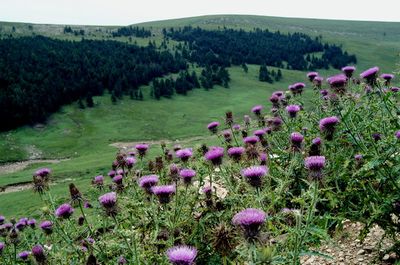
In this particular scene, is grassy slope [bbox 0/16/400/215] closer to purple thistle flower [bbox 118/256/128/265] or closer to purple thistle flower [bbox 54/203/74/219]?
purple thistle flower [bbox 54/203/74/219]

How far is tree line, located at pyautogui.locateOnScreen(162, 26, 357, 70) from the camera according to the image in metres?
153

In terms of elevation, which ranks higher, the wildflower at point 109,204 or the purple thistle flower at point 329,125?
the purple thistle flower at point 329,125

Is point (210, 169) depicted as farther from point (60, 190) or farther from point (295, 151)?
point (60, 190)

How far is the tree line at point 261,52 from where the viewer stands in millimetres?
153375

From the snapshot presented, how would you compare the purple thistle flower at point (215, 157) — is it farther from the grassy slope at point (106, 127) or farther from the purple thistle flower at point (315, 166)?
the grassy slope at point (106, 127)

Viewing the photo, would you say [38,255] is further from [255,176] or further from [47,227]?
[255,176]

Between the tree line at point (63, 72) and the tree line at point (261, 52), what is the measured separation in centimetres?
1845

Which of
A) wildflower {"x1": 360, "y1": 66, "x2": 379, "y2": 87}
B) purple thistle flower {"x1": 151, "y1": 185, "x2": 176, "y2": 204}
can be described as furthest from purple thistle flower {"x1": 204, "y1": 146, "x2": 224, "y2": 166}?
wildflower {"x1": 360, "y1": 66, "x2": 379, "y2": 87}

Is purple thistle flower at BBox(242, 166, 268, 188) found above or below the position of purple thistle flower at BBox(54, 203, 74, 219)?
above

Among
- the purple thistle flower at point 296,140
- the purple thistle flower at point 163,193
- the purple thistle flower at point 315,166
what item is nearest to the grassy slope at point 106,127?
the purple thistle flower at point 163,193

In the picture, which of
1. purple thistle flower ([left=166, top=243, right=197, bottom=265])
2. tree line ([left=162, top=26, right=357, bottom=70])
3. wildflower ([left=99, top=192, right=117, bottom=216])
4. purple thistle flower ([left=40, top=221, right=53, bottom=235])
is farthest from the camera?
tree line ([left=162, top=26, right=357, bottom=70])

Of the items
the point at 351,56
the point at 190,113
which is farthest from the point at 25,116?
the point at 351,56

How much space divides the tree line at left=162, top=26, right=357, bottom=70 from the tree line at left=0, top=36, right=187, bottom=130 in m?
18.5

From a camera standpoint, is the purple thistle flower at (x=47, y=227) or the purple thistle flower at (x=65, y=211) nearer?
the purple thistle flower at (x=65, y=211)
